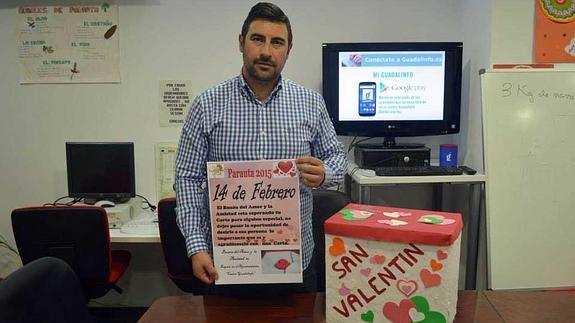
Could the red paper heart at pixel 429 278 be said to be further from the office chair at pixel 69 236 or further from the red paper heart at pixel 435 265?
the office chair at pixel 69 236

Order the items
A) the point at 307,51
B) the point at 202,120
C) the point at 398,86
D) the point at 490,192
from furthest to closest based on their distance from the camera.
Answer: the point at 307,51
the point at 398,86
the point at 490,192
the point at 202,120

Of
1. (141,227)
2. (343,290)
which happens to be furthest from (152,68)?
(343,290)

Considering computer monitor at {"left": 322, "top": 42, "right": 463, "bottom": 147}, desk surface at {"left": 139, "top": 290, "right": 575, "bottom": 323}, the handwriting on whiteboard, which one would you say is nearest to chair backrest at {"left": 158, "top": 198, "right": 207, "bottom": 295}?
desk surface at {"left": 139, "top": 290, "right": 575, "bottom": 323}

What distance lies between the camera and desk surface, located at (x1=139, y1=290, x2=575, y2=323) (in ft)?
3.64

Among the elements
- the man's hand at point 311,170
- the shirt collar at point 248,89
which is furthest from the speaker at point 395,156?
the man's hand at point 311,170

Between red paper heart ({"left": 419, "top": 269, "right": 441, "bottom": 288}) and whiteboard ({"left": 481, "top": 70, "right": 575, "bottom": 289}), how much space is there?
5.15ft

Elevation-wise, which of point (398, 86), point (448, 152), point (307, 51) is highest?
point (307, 51)

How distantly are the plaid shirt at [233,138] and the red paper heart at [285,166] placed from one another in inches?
10.2

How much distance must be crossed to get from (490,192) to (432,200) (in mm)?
611

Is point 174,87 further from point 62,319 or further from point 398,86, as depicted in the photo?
point 62,319

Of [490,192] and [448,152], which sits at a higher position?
[448,152]

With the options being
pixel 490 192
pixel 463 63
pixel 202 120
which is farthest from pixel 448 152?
pixel 202 120

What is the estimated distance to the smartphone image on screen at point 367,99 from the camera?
2576mm

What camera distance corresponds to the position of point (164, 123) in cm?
285
